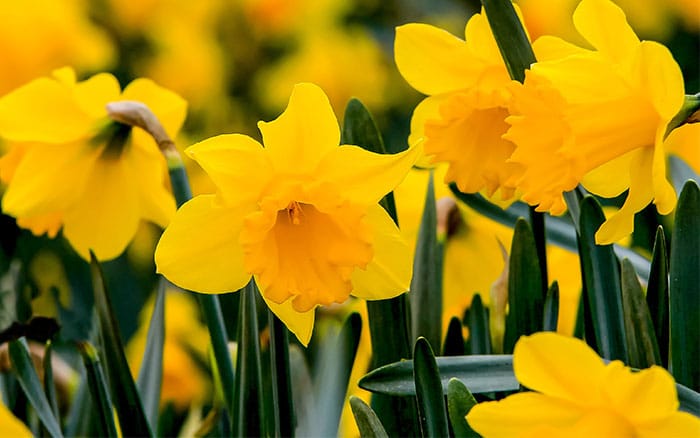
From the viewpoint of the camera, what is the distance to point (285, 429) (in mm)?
824

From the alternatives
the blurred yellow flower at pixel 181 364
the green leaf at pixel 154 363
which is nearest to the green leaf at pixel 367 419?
the green leaf at pixel 154 363

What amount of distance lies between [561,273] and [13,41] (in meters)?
1.12

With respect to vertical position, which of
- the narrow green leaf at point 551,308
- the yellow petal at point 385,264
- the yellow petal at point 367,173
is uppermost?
the yellow petal at point 367,173

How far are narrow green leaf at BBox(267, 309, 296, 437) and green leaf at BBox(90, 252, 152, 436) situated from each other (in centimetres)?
14

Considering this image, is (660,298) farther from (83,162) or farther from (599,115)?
(83,162)

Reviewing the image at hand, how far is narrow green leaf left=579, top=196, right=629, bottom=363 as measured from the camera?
32.8 inches

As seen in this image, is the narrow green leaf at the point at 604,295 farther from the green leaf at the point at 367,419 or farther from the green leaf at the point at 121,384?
the green leaf at the point at 121,384

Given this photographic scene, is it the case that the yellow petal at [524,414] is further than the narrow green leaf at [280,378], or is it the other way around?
the narrow green leaf at [280,378]

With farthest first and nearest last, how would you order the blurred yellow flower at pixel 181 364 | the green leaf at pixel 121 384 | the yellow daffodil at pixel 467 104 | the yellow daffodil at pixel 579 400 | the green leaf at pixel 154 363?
the blurred yellow flower at pixel 181 364
the green leaf at pixel 154 363
the green leaf at pixel 121 384
the yellow daffodil at pixel 467 104
the yellow daffodil at pixel 579 400

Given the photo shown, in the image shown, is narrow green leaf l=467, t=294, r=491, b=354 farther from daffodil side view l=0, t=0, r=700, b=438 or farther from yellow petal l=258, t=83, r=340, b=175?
yellow petal l=258, t=83, r=340, b=175

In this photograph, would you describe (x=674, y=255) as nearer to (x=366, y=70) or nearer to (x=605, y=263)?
(x=605, y=263)

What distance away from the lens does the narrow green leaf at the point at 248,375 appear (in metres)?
0.82

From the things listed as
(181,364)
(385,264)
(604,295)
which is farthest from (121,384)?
(181,364)

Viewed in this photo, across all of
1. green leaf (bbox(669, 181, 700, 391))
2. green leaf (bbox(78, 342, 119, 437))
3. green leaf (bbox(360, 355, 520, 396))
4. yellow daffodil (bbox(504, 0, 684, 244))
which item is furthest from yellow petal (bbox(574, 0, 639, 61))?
green leaf (bbox(78, 342, 119, 437))
